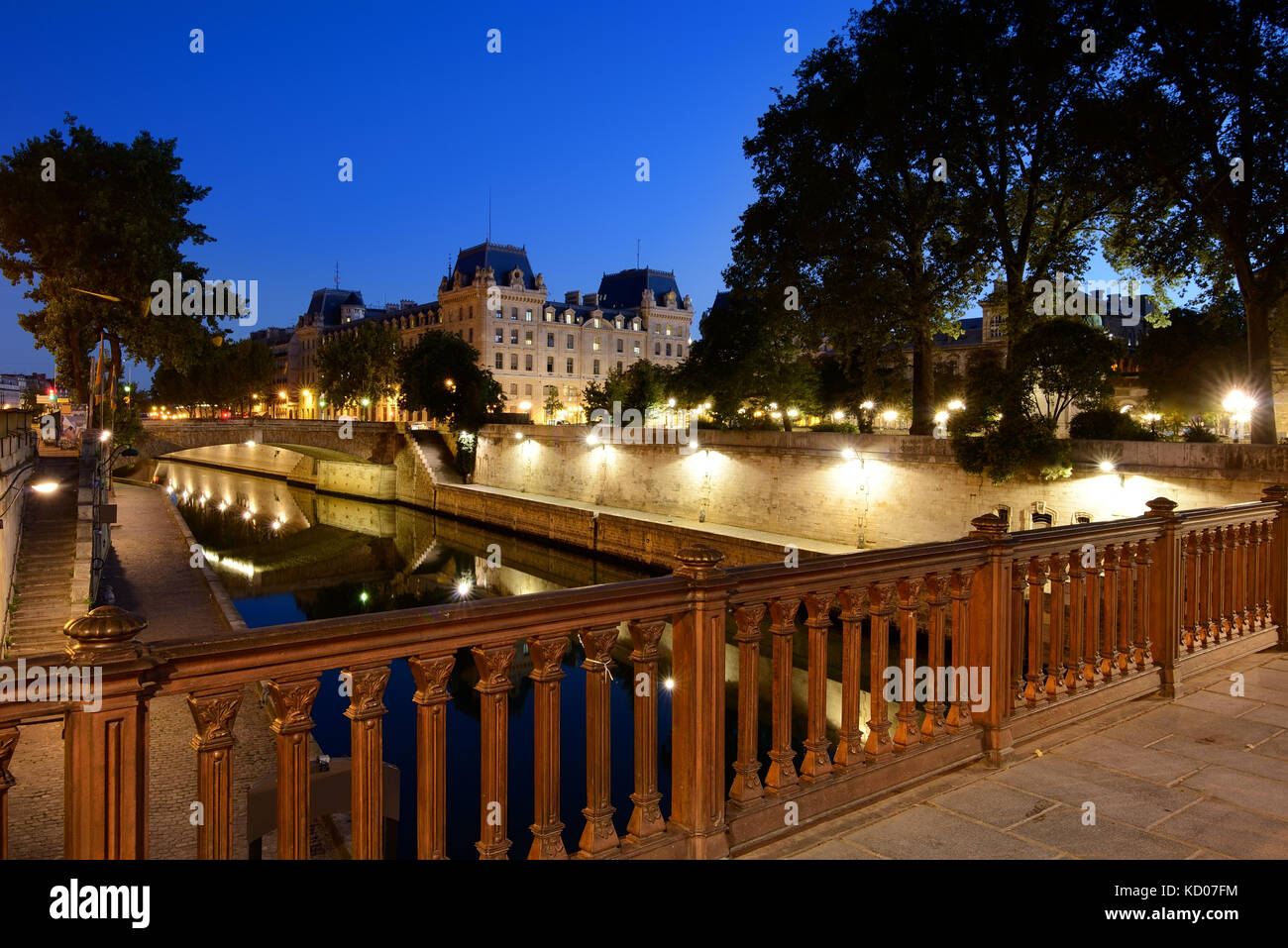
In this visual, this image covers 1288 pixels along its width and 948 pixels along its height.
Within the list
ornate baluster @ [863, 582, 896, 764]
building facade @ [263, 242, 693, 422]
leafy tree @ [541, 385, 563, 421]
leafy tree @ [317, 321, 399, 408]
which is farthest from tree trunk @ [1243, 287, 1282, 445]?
leafy tree @ [541, 385, 563, 421]

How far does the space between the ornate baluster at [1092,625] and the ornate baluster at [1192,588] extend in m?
1.15

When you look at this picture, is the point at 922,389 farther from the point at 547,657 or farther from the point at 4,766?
the point at 4,766

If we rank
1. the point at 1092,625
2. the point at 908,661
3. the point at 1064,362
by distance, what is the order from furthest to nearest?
the point at 1064,362 < the point at 1092,625 < the point at 908,661

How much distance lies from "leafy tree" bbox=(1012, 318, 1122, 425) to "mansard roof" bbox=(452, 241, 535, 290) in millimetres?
58913

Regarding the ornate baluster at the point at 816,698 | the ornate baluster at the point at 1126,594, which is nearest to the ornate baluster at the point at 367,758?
the ornate baluster at the point at 816,698

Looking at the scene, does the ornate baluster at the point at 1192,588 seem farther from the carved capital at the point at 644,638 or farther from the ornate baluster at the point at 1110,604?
the carved capital at the point at 644,638

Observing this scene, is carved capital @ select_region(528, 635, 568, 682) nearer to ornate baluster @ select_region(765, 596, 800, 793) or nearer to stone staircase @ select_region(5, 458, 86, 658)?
ornate baluster @ select_region(765, 596, 800, 793)

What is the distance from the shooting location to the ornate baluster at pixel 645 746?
3.10 meters

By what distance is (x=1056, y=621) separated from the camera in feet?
15.1

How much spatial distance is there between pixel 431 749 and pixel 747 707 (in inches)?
52.7

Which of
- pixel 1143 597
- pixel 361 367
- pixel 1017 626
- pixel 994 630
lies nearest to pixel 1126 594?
pixel 1143 597
